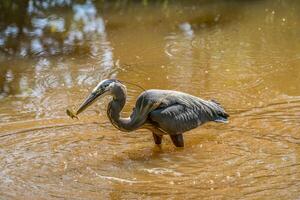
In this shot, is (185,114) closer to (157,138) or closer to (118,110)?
(157,138)

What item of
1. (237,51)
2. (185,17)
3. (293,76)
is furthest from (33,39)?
(293,76)

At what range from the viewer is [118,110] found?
6578 mm

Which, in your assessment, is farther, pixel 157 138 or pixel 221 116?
pixel 221 116

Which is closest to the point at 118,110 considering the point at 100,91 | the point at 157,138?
the point at 100,91

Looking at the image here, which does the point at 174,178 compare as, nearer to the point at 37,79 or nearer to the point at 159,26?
the point at 37,79

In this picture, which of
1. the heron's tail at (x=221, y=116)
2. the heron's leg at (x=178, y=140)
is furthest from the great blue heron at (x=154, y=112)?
the heron's tail at (x=221, y=116)

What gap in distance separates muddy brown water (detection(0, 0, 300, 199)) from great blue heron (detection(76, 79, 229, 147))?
236mm

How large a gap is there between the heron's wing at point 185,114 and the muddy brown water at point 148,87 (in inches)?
9.0

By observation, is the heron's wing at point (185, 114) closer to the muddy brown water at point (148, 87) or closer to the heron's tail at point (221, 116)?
the heron's tail at point (221, 116)

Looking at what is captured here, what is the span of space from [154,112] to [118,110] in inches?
14.8

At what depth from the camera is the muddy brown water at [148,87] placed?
5.94 m

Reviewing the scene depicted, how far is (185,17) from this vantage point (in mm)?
12711

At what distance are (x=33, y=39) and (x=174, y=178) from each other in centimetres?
647

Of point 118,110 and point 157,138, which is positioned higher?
point 118,110
